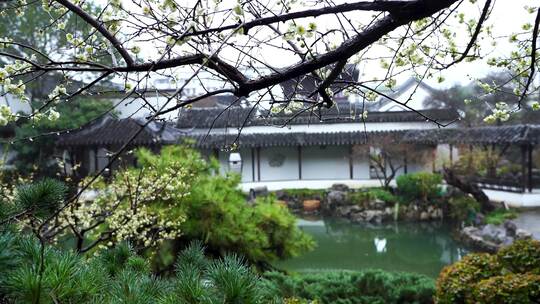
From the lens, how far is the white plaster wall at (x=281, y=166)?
17.0m

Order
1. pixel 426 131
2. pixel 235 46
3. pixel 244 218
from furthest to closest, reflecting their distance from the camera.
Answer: pixel 426 131 < pixel 244 218 < pixel 235 46

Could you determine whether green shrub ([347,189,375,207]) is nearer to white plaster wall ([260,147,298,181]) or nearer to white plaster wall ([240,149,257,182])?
white plaster wall ([260,147,298,181])

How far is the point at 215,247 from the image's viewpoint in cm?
494

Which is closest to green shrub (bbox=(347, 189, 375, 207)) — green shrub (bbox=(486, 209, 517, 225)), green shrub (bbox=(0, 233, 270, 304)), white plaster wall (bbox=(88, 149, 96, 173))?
green shrub (bbox=(486, 209, 517, 225))

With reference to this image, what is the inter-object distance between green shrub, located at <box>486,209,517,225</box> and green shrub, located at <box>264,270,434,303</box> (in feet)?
20.7

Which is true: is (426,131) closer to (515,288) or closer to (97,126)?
(97,126)

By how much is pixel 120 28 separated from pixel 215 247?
3.61 metres

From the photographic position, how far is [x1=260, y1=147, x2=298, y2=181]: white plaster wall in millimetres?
16984

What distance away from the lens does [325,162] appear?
16984 mm

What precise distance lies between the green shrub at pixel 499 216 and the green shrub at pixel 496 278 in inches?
279

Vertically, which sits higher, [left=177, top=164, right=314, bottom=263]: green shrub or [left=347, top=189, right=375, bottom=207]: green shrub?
[left=177, top=164, right=314, bottom=263]: green shrub

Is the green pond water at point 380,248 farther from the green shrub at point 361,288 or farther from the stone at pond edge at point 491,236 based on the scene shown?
the green shrub at point 361,288

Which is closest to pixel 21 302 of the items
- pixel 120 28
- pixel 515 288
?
pixel 120 28

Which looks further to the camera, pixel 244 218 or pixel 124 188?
pixel 244 218
